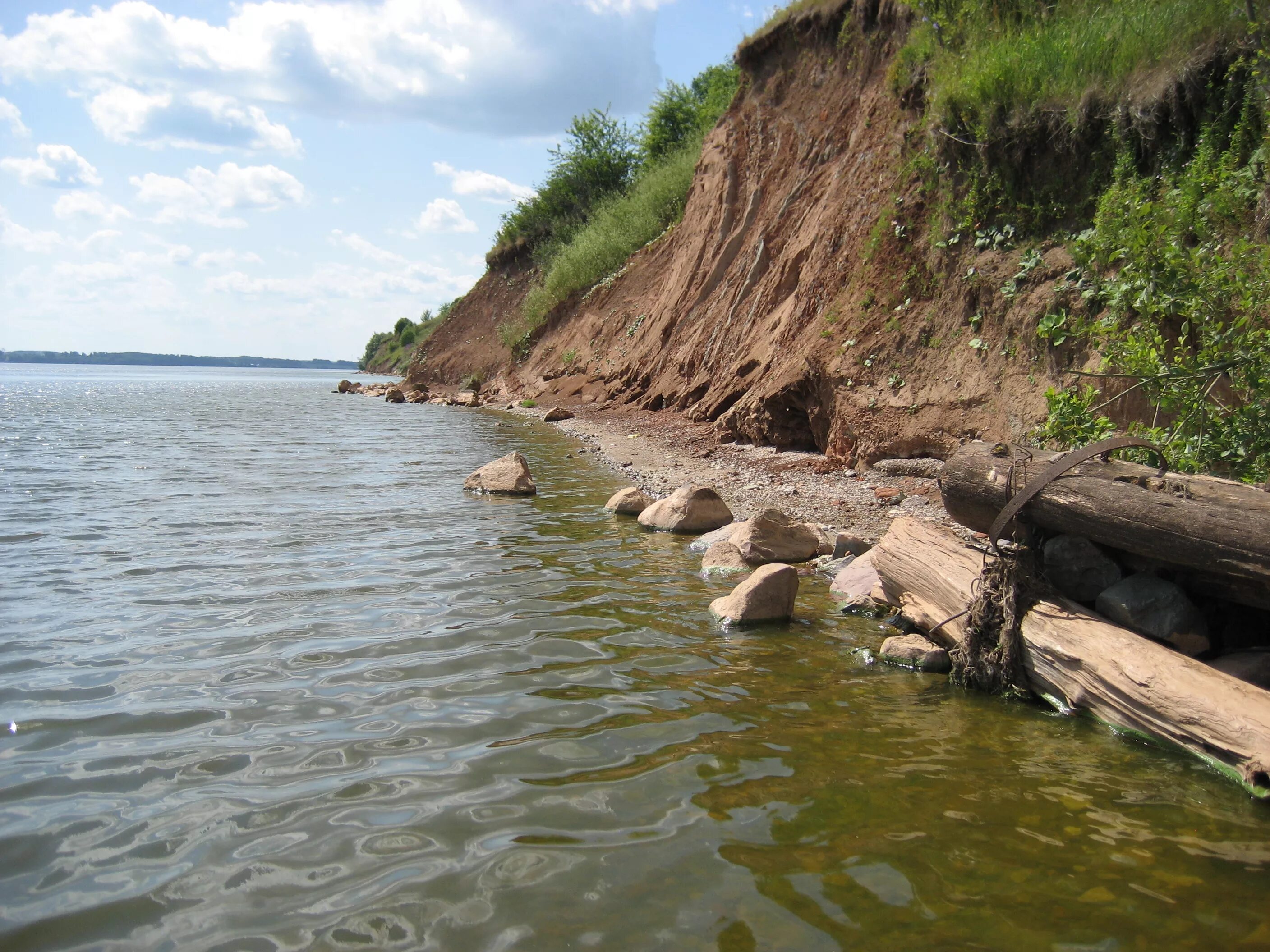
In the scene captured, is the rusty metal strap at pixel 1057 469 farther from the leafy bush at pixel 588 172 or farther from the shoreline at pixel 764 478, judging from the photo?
the leafy bush at pixel 588 172

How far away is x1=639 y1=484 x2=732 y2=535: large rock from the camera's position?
27.6ft

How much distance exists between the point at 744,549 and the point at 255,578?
3.87 meters

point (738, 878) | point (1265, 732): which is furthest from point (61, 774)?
point (1265, 732)

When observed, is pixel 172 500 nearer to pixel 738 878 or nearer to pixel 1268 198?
pixel 738 878

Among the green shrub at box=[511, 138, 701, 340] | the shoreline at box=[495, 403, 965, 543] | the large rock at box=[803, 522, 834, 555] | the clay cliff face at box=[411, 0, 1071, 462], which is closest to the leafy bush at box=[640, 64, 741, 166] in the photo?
the green shrub at box=[511, 138, 701, 340]

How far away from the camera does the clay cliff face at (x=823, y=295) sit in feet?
31.3

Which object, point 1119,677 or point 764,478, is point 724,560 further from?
point 764,478

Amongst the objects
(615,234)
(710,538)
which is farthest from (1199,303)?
(615,234)

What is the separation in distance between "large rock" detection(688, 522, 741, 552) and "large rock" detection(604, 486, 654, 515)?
1.30 meters

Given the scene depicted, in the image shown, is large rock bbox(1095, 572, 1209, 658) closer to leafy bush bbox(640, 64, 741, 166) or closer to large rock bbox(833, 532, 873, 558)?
large rock bbox(833, 532, 873, 558)

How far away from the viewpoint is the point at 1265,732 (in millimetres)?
3355

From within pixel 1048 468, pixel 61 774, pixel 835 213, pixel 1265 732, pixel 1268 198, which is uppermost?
pixel 835 213

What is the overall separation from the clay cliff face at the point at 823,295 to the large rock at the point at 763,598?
14.2ft

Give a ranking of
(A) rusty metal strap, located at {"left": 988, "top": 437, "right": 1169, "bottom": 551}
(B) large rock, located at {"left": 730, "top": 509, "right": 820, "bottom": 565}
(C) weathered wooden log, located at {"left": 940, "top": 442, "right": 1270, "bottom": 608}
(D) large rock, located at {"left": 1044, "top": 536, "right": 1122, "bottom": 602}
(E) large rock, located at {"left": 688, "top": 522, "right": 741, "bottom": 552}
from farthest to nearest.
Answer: (E) large rock, located at {"left": 688, "top": 522, "right": 741, "bottom": 552}
(B) large rock, located at {"left": 730, "top": 509, "right": 820, "bottom": 565}
(D) large rock, located at {"left": 1044, "top": 536, "right": 1122, "bottom": 602}
(A) rusty metal strap, located at {"left": 988, "top": 437, "right": 1169, "bottom": 551}
(C) weathered wooden log, located at {"left": 940, "top": 442, "right": 1270, "bottom": 608}
